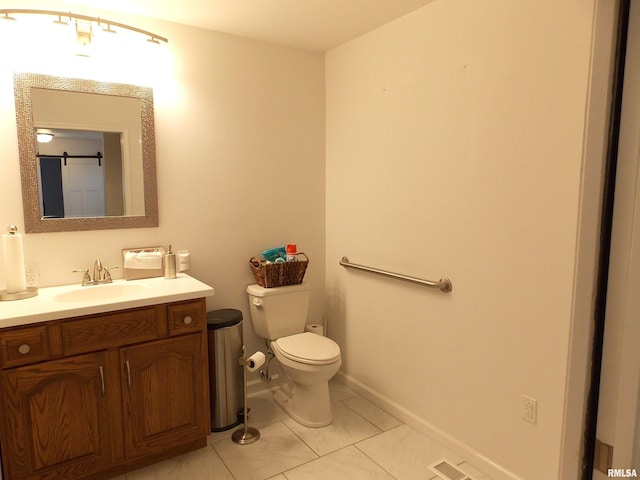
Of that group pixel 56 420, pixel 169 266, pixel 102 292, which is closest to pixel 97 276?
pixel 102 292

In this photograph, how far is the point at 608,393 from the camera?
5.03 ft

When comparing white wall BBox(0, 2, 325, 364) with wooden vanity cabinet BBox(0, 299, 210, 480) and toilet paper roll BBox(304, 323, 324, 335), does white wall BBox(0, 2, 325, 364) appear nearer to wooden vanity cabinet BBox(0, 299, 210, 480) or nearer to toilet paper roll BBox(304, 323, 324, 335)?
toilet paper roll BBox(304, 323, 324, 335)

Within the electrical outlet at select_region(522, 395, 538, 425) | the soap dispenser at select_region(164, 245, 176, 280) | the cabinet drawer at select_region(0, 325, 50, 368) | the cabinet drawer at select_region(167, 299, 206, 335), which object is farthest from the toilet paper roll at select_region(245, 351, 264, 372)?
Result: the electrical outlet at select_region(522, 395, 538, 425)

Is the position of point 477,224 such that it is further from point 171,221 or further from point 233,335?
point 171,221

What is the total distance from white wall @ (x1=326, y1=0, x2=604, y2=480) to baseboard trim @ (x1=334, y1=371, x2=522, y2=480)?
18 mm

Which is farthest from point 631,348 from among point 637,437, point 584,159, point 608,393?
point 584,159

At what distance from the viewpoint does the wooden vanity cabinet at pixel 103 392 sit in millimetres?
1627

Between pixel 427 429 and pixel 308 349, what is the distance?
2.52 ft

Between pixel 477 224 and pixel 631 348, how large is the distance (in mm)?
746

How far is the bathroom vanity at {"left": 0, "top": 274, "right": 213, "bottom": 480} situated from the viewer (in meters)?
1.62

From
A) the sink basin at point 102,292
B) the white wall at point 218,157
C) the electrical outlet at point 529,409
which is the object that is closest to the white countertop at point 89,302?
the sink basin at point 102,292

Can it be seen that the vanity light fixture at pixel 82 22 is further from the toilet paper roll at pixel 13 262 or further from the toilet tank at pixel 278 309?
the toilet tank at pixel 278 309

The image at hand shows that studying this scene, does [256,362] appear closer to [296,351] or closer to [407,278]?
[296,351]

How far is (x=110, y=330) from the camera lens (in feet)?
5.86
